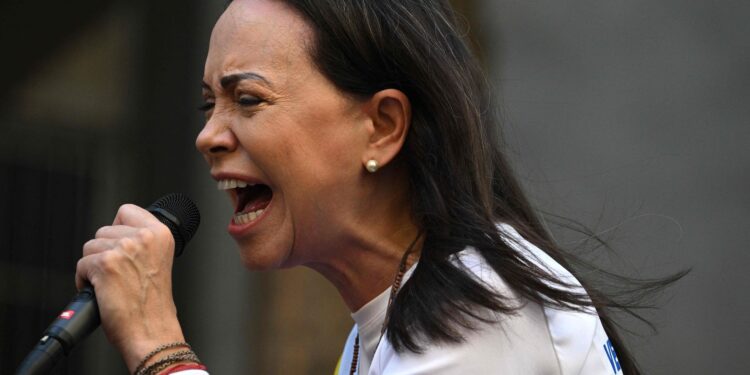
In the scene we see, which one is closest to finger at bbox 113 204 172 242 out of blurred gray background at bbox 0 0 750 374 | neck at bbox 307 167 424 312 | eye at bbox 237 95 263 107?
eye at bbox 237 95 263 107

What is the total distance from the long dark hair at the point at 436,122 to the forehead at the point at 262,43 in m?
0.03

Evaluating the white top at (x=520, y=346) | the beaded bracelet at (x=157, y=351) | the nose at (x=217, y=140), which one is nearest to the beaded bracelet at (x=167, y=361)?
the beaded bracelet at (x=157, y=351)

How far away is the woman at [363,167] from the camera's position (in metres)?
3.14

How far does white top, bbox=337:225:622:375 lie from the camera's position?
2916 mm

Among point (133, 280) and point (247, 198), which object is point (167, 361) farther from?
point (247, 198)

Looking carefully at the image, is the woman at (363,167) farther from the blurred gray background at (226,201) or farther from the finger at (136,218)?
the blurred gray background at (226,201)

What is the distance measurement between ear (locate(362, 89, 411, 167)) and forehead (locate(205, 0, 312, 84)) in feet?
0.65

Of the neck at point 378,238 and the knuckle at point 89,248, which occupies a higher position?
the knuckle at point 89,248

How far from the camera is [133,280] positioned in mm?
3025

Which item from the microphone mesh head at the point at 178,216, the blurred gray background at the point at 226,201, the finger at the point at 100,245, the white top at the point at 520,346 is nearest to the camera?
the white top at the point at 520,346

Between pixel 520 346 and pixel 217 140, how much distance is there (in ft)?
3.04

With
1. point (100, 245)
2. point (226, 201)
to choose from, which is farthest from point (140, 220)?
point (226, 201)

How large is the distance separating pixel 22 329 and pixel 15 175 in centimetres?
→ 82

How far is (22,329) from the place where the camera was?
7.23 m
